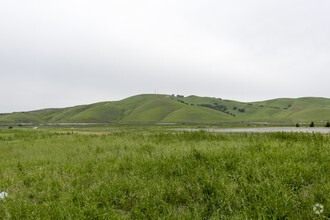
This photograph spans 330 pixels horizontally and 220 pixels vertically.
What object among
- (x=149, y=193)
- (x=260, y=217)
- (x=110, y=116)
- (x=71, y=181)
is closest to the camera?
(x=260, y=217)

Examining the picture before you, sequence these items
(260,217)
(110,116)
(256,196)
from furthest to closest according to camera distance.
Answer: (110,116)
(256,196)
(260,217)

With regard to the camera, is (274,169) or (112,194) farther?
(274,169)

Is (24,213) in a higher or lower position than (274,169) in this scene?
lower

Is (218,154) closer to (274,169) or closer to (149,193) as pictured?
(274,169)

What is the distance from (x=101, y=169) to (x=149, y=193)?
337cm

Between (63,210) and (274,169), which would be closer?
(63,210)

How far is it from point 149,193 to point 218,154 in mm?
4163

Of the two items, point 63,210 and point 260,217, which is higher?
point 260,217

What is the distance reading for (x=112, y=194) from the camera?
447cm

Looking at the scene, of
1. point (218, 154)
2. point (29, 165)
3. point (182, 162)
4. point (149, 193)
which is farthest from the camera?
point (29, 165)

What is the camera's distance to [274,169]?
16.9 feet

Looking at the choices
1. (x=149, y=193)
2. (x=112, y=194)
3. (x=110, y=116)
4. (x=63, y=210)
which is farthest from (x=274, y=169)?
(x=110, y=116)

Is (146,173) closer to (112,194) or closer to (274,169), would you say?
(112,194)

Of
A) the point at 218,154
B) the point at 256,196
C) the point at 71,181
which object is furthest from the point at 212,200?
the point at 71,181
